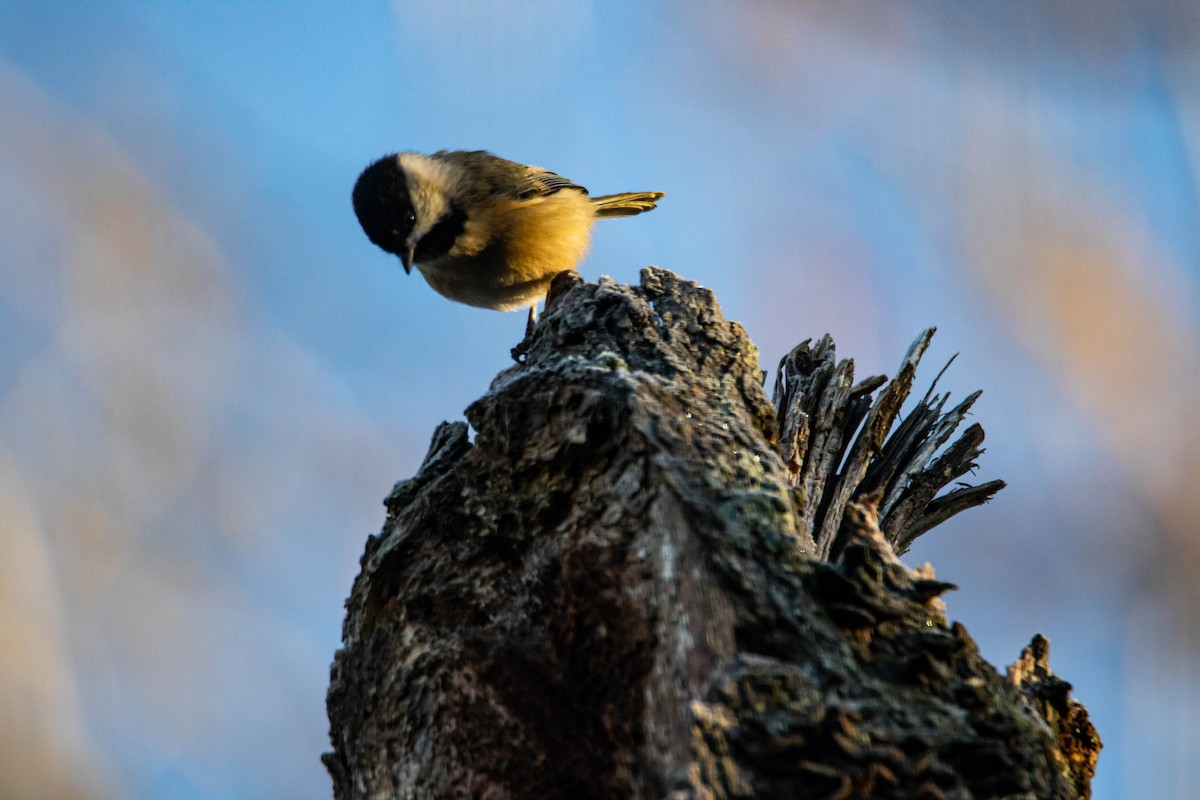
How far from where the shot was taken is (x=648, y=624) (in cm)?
197

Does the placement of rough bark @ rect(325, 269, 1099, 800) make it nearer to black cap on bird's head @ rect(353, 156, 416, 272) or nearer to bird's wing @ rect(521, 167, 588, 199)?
black cap on bird's head @ rect(353, 156, 416, 272)

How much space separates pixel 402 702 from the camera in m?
2.33

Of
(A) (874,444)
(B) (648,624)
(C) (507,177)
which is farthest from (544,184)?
(B) (648,624)

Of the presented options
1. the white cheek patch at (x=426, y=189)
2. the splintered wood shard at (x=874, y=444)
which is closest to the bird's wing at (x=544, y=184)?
the white cheek patch at (x=426, y=189)

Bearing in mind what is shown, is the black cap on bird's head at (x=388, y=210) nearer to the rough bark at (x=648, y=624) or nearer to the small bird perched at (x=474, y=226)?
the small bird perched at (x=474, y=226)

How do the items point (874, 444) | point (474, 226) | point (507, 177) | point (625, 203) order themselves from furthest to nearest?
point (625, 203)
point (507, 177)
point (474, 226)
point (874, 444)

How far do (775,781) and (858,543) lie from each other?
0.55 m

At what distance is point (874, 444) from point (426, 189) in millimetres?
3406

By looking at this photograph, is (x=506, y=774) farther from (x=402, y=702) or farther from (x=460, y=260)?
(x=460, y=260)

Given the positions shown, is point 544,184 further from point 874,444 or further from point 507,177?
point 874,444

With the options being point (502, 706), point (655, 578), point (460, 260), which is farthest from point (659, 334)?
point (460, 260)

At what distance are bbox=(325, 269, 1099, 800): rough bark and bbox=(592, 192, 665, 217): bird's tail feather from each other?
394cm

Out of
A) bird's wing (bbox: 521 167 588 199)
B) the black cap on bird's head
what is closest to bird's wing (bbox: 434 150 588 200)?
bird's wing (bbox: 521 167 588 199)

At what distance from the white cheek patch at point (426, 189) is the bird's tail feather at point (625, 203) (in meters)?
1.13
